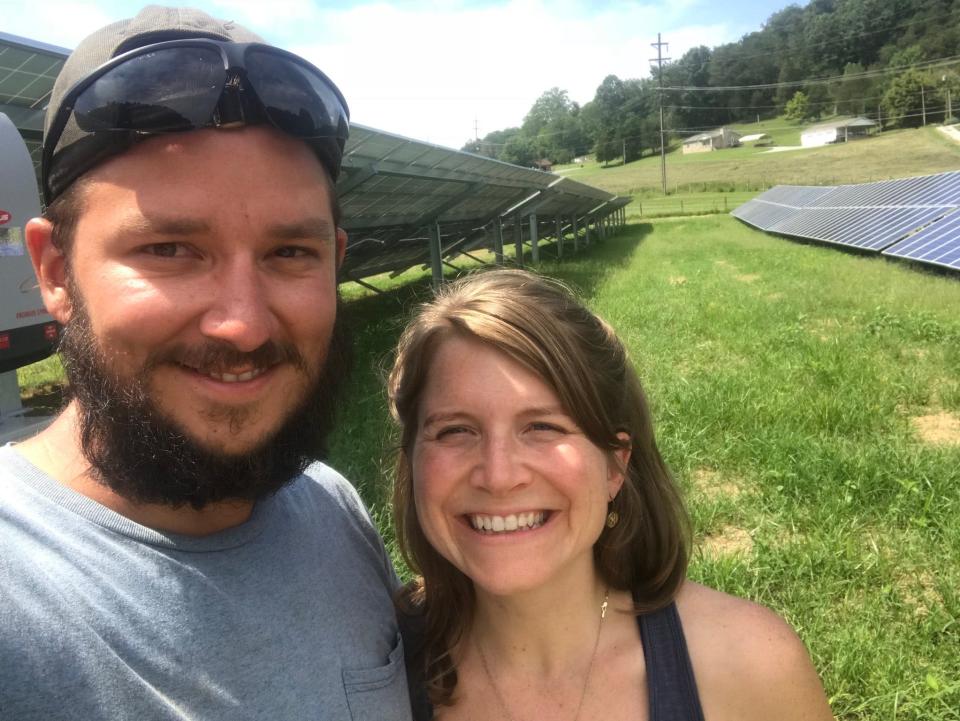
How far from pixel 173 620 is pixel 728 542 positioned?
347 centimetres

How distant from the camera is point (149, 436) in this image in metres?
1.21

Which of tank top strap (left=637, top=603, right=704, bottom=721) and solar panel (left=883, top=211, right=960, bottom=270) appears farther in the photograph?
solar panel (left=883, top=211, right=960, bottom=270)

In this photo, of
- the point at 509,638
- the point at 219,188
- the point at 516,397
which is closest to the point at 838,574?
→ the point at 509,638

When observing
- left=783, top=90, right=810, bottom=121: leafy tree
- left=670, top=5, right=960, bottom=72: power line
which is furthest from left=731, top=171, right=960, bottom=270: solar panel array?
left=670, top=5, right=960, bottom=72: power line

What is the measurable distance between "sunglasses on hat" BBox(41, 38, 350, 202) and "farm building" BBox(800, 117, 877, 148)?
93.3 meters

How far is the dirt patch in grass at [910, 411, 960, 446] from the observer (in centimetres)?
506

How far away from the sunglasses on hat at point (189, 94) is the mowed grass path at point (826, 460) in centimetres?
144

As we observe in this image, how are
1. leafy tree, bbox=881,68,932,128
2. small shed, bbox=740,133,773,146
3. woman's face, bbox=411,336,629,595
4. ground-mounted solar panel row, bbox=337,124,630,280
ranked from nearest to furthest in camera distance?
woman's face, bbox=411,336,629,595
ground-mounted solar panel row, bbox=337,124,630,280
leafy tree, bbox=881,68,932,128
small shed, bbox=740,133,773,146

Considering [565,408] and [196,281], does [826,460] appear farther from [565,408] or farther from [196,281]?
[196,281]

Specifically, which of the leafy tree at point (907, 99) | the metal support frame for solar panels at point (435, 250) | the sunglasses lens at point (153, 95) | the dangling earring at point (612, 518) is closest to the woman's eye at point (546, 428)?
the dangling earring at point (612, 518)

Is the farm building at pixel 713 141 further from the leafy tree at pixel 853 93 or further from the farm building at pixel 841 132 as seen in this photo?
the leafy tree at pixel 853 93

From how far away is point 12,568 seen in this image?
3.53 feet

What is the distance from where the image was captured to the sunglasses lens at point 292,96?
132 centimetres

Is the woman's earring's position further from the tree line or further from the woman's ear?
the tree line
